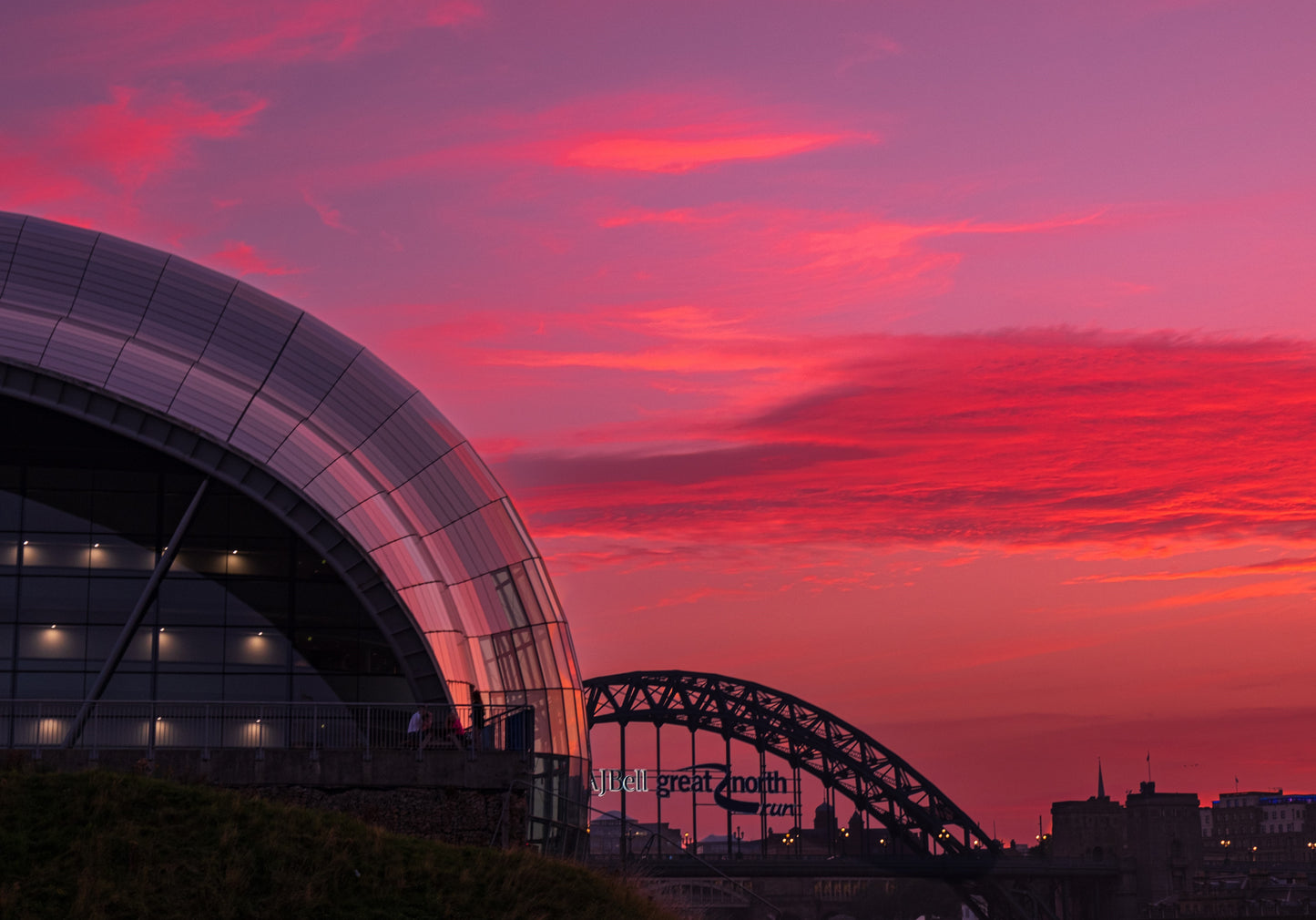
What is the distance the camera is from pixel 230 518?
1793 inches

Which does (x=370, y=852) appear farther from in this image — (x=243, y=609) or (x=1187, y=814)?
(x=1187, y=814)

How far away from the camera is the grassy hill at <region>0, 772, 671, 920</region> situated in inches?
990

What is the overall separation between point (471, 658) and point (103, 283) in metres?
14.5

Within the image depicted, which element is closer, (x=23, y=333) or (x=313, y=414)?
(x=23, y=333)

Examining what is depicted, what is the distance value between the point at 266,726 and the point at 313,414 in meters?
8.64

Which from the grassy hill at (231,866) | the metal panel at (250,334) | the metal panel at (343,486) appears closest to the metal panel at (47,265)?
the metal panel at (250,334)

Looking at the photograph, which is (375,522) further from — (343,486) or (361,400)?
(361,400)

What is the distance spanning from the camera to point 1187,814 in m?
192

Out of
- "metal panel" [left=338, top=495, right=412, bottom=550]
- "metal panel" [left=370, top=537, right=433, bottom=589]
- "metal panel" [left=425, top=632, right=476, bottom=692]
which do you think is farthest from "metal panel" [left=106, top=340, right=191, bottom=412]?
"metal panel" [left=425, top=632, right=476, bottom=692]

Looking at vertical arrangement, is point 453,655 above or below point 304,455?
below

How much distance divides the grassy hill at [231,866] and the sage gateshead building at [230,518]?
13365mm

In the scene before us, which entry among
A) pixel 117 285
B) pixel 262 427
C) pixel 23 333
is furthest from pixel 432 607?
pixel 23 333

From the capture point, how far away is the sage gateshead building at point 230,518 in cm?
4291

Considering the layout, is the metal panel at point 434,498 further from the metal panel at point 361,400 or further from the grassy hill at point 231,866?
the grassy hill at point 231,866
